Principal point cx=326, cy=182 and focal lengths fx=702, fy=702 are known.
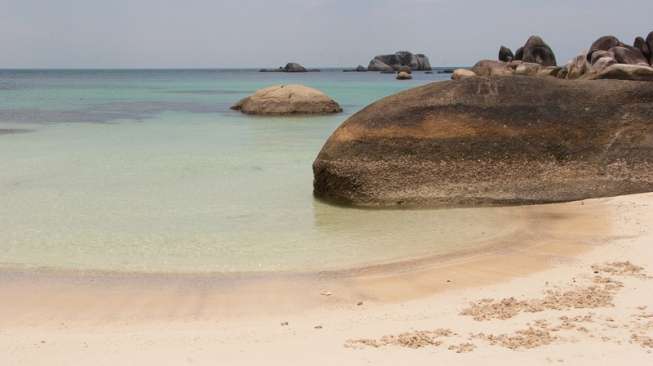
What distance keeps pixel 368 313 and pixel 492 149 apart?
14.2 ft

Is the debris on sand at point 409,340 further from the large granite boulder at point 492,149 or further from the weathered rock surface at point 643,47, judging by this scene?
the weathered rock surface at point 643,47

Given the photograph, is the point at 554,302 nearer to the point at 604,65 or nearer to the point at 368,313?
the point at 368,313

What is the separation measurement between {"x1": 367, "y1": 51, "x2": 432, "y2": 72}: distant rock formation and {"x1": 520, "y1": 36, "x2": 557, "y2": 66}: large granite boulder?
72.5 m

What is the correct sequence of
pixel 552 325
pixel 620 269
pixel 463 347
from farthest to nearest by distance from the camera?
pixel 620 269
pixel 552 325
pixel 463 347

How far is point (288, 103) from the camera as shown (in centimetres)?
2591

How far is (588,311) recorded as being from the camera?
491 cm

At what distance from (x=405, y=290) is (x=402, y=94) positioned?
170 inches

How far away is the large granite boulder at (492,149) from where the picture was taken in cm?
873

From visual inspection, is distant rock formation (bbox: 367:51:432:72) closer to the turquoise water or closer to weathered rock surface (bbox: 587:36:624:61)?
weathered rock surface (bbox: 587:36:624:61)

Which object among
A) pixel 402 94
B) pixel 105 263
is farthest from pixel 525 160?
pixel 105 263

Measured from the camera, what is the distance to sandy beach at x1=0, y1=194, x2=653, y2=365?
4.29m

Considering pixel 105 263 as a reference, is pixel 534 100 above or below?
above

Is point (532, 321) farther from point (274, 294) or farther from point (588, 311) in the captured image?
point (274, 294)

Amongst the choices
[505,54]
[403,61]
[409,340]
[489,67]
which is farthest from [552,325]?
[403,61]
